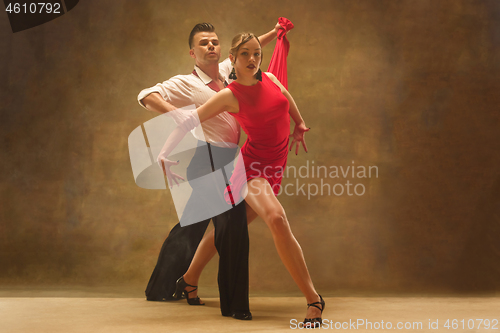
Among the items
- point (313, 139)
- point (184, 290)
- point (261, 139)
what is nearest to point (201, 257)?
point (184, 290)

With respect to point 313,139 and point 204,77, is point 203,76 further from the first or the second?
point 313,139

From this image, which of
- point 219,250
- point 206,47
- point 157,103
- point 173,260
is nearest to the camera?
point 219,250

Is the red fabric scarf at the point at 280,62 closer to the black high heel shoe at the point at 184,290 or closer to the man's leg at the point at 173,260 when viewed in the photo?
the man's leg at the point at 173,260

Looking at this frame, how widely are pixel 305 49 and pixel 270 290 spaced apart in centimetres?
207

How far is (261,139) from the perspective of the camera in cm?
233

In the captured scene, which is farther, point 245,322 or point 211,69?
point 211,69

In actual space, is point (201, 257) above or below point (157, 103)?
below

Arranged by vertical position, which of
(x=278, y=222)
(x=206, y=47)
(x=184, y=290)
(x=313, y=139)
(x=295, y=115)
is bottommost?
(x=184, y=290)

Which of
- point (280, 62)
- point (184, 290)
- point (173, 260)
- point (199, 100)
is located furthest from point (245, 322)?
point (280, 62)

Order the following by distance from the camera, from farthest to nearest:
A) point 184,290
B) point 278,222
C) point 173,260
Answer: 1. point 173,260
2. point 184,290
3. point 278,222

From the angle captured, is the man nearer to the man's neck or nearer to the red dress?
the man's neck

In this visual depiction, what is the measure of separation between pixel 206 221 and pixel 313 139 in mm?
1235

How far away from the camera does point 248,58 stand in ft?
7.29

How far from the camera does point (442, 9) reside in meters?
3.61
